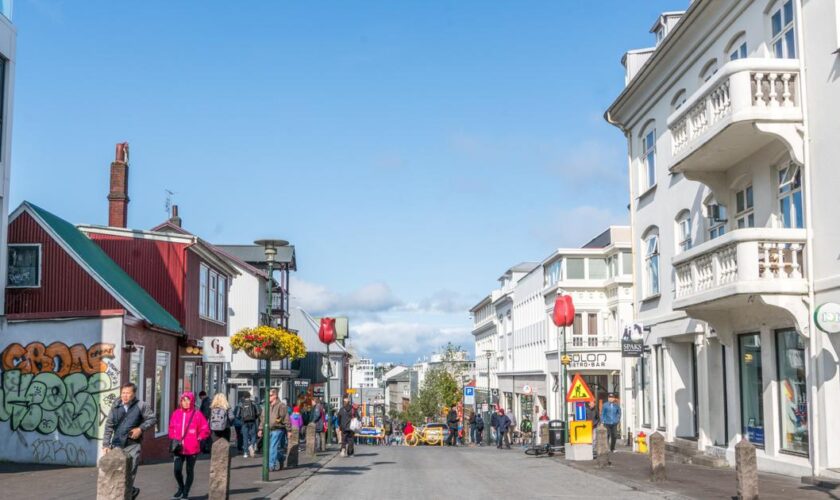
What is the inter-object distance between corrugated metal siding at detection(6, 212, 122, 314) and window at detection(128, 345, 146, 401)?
152 cm

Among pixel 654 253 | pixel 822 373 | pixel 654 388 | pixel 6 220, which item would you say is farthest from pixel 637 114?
pixel 6 220

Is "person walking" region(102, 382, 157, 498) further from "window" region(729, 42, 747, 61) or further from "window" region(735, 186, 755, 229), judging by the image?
"window" region(729, 42, 747, 61)

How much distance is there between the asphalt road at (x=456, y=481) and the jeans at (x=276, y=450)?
94 centimetres

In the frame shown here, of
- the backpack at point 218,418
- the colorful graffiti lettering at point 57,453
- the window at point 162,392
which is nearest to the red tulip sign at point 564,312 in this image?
the window at point 162,392

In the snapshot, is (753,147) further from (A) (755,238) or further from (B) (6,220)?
(B) (6,220)

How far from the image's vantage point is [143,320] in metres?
23.8

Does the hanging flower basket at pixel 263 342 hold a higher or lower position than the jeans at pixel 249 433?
higher

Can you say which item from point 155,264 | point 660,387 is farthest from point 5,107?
point 660,387

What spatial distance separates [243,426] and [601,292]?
104 ft

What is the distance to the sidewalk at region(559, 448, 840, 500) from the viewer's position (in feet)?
50.6

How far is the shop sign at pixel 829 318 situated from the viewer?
15.9 metres

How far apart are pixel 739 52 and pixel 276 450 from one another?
1348 centimetres

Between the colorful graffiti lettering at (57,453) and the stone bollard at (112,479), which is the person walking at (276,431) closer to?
the colorful graffiti lettering at (57,453)

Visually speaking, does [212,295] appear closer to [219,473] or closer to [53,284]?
[53,284]
